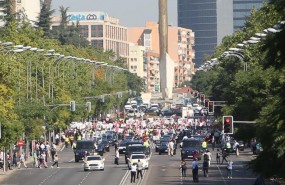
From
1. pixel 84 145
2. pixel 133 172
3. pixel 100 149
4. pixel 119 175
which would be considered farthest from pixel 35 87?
pixel 133 172

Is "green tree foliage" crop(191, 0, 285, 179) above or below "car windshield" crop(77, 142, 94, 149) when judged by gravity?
above

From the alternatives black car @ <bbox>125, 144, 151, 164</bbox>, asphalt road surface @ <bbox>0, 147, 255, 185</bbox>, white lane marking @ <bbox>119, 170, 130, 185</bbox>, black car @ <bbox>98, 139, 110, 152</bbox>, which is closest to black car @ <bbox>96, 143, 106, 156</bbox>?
black car @ <bbox>98, 139, 110, 152</bbox>

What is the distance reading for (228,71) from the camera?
14225cm

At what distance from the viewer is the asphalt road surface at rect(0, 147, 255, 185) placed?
73.5m

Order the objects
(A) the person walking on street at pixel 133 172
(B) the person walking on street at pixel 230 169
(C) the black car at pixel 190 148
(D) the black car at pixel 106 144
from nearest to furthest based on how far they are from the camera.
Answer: (A) the person walking on street at pixel 133 172
(B) the person walking on street at pixel 230 169
(C) the black car at pixel 190 148
(D) the black car at pixel 106 144

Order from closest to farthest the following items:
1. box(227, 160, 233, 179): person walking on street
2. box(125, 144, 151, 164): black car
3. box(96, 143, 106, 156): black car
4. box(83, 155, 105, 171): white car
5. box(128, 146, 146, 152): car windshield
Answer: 1. box(227, 160, 233, 179): person walking on street
2. box(83, 155, 105, 171): white car
3. box(125, 144, 151, 164): black car
4. box(128, 146, 146, 152): car windshield
5. box(96, 143, 106, 156): black car

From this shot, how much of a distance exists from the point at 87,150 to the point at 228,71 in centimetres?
4727

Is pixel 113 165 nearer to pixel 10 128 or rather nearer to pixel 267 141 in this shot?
pixel 10 128

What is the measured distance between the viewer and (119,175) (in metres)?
80.0

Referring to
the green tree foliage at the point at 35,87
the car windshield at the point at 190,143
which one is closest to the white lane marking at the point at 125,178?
the green tree foliage at the point at 35,87

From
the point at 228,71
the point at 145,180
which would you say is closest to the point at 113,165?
the point at 145,180

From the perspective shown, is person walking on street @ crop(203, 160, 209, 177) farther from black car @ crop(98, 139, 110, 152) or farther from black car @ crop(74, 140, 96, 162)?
black car @ crop(98, 139, 110, 152)

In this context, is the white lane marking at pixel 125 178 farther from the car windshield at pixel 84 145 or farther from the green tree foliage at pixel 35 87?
the car windshield at pixel 84 145

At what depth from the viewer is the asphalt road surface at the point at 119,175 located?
2895 inches
